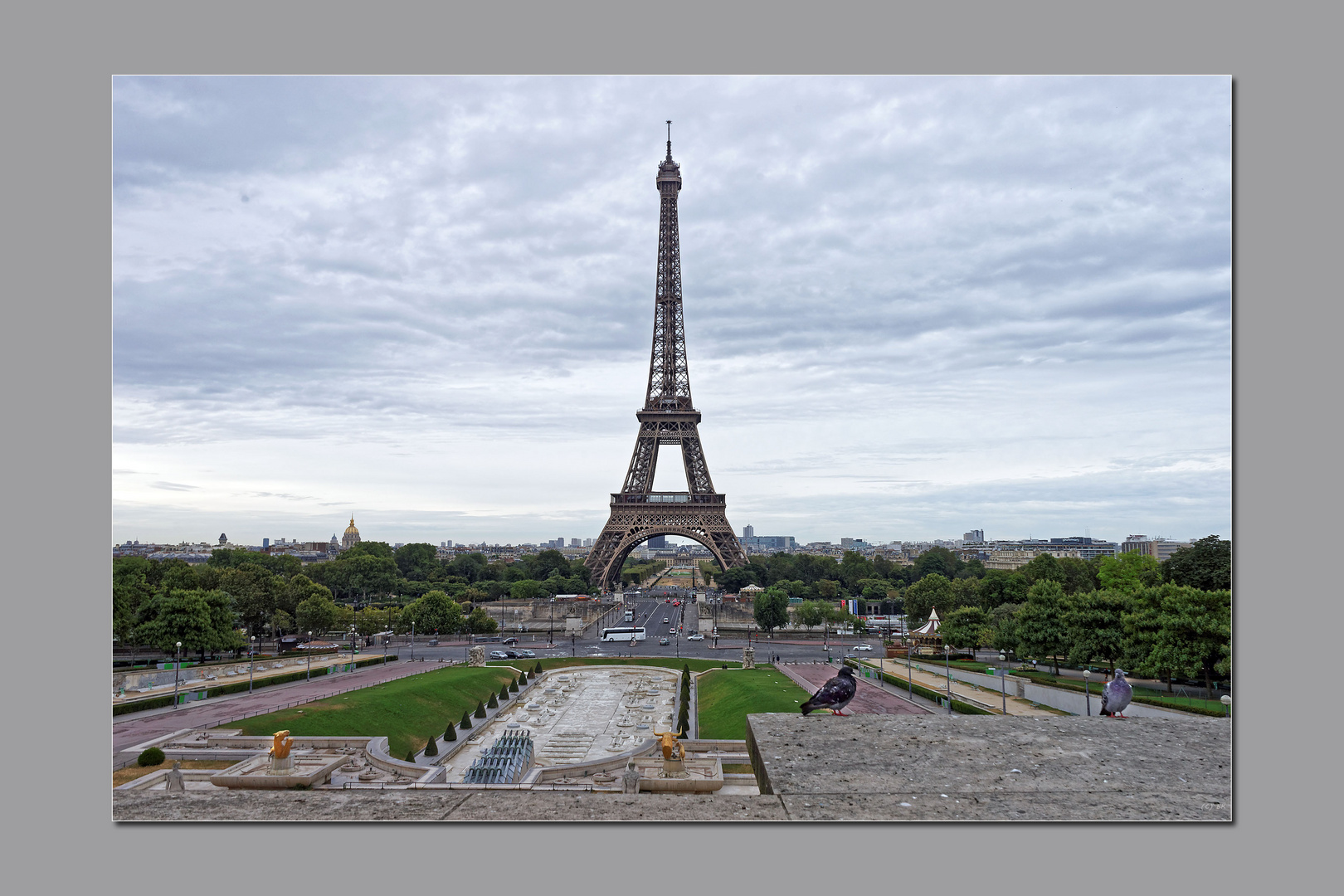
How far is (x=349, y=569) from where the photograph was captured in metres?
98.8

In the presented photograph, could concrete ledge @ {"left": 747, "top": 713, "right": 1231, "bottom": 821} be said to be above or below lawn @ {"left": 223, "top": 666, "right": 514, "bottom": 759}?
above

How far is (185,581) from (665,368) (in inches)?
1954

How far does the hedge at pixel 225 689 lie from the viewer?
31.8 m

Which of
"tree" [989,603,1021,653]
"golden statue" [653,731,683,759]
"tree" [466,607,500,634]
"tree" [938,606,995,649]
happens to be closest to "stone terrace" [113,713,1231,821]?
"golden statue" [653,731,683,759]

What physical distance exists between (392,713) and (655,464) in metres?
56.6

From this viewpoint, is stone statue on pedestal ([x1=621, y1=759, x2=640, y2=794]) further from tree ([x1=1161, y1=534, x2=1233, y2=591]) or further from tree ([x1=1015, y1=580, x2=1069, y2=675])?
tree ([x1=1161, y1=534, x2=1233, y2=591])

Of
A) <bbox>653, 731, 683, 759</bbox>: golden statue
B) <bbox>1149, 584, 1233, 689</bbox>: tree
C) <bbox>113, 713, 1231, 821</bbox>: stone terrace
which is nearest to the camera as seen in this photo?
<bbox>113, 713, 1231, 821</bbox>: stone terrace

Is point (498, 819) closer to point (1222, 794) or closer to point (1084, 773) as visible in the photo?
point (1084, 773)

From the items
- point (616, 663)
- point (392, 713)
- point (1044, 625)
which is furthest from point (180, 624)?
point (1044, 625)

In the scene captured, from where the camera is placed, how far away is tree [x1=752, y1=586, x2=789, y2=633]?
240ft

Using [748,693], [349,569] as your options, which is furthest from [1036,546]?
[748,693]

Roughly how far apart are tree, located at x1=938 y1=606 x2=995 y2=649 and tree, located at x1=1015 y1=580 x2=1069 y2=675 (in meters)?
8.15

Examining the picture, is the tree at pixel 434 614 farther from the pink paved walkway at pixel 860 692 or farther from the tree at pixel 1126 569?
the tree at pixel 1126 569
